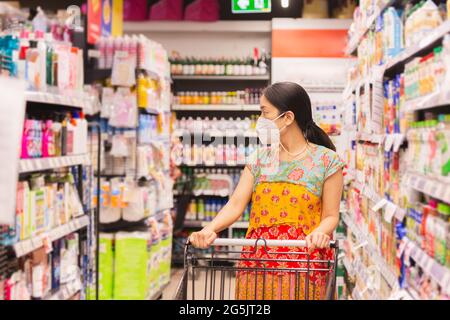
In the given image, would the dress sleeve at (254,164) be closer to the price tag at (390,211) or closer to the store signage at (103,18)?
the price tag at (390,211)

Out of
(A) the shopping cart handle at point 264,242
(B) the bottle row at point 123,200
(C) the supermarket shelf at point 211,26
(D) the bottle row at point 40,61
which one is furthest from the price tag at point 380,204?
(C) the supermarket shelf at point 211,26

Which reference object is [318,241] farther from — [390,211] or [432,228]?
[390,211]

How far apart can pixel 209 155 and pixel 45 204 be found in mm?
2416

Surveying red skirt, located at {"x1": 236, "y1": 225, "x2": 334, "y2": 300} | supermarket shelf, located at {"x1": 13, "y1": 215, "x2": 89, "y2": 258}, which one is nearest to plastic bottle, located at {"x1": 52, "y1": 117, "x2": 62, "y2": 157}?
supermarket shelf, located at {"x1": 13, "y1": 215, "x2": 89, "y2": 258}

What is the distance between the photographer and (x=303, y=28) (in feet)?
24.1

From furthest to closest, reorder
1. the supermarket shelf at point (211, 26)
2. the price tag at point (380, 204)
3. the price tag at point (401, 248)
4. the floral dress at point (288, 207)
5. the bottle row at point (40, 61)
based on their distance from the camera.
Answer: the supermarket shelf at point (211, 26) → the price tag at point (380, 204) → the bottle row at point (40, 61) → the price tag at point (401, 248) → the floral dress at point (288, 207)

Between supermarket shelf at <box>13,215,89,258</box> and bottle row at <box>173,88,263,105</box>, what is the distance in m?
3.57

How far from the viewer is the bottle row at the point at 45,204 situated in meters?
3.03

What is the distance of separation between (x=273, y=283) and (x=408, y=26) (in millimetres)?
1558

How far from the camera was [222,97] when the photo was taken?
720 centimetres

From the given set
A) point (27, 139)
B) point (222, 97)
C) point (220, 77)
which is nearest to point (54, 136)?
point (27, 139)

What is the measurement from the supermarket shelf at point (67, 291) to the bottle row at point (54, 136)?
0.79m

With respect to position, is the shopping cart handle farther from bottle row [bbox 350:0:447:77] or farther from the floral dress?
bottle row [bbox 350:0:447:77]
